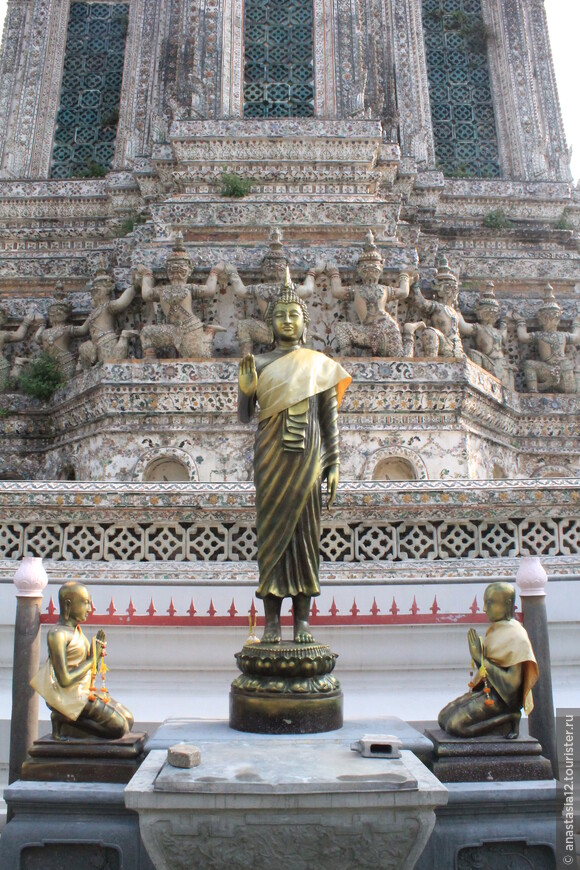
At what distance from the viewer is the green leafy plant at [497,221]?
15.5 m

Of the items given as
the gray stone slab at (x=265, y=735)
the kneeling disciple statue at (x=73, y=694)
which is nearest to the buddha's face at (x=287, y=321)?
the kneeling disciple statue at (x=73, y=694)

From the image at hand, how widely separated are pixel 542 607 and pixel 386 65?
583 inches

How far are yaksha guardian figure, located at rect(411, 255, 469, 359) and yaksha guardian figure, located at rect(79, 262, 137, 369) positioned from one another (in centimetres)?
396

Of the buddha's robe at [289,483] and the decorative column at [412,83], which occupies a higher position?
the decorative column at [412,83]

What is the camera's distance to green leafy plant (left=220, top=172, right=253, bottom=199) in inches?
513

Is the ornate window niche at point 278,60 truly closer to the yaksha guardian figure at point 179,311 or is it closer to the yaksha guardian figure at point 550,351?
the yaksha guardian figure at point 179,311

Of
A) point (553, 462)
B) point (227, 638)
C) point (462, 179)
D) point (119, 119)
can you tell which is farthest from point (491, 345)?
point (119, 119)

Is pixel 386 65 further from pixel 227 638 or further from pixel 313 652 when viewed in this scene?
pixel 313 652

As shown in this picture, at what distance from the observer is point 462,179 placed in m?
16.7

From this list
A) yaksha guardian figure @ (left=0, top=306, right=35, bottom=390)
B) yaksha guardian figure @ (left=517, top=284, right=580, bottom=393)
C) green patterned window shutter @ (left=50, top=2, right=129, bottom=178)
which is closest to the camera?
yaksha guardian figure @ (left=0, top=306, right=35, bottom=390)

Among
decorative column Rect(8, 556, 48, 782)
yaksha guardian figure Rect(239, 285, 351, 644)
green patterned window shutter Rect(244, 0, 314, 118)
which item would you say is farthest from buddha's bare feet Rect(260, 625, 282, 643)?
green patterned window shutter Rect(244, 0, 314, 118)

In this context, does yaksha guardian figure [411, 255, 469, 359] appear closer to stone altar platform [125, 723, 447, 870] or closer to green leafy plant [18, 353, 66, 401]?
green leafy plant [18, 353, 66, 401]

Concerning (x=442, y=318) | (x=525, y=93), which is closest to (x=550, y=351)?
(x=442, y=318)

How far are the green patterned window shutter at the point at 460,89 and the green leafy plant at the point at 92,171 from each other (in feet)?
23.9
